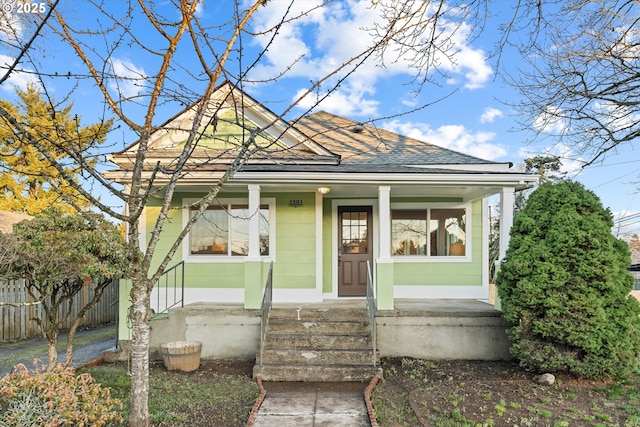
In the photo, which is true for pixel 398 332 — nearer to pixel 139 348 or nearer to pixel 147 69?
pixel 139 348

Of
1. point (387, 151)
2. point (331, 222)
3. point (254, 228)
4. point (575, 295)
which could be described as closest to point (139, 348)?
point (254, 228)

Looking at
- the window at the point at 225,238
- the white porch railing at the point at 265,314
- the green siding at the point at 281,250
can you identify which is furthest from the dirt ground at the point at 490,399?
the window at the point at 225,238

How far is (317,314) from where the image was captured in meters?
6.69

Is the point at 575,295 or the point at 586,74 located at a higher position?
the point at 586,74

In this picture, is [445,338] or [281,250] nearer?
[445,338]

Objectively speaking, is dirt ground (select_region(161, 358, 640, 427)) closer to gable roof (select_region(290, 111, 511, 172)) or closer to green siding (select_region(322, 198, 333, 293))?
green siding (select_region(322, 198, 333, 293))

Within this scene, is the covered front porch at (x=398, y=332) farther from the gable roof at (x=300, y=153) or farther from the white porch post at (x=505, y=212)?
the gable roof at (x=300, y=153)

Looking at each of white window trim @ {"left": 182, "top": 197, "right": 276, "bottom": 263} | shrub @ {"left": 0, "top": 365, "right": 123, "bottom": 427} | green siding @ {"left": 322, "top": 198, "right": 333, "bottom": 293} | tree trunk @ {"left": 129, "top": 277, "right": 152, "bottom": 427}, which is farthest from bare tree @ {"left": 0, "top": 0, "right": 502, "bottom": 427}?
green siding @ {"left": 322, "top": 198, "right": 333, "bottom": 293}

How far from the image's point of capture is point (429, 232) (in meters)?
9.09

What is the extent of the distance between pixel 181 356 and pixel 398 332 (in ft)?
11.1

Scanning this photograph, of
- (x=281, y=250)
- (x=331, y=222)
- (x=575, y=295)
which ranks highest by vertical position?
(x=331, y=222)

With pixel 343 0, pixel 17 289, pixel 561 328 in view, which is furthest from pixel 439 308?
pixel 17 289

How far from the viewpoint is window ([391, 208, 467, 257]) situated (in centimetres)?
909

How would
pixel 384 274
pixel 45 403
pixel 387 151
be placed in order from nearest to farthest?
pixel 45 403
pixel 384 274
pixel 387 151
